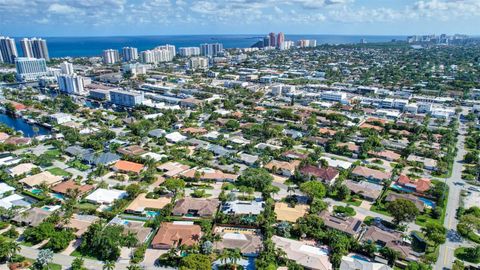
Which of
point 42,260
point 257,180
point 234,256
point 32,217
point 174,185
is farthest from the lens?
point 257,180

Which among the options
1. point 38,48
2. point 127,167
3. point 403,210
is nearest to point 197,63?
point 38,48

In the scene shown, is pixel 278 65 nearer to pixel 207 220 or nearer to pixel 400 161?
pixel 400 161

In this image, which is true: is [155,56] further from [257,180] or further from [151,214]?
[151,214]

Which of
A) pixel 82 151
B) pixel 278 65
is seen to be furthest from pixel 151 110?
pixel 278 65

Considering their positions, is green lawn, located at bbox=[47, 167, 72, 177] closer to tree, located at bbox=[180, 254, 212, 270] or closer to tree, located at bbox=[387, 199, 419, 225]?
tree, located at bbox=[180, 254, 212, 270]

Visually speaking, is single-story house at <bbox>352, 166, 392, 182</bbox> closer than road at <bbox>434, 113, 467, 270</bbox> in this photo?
No

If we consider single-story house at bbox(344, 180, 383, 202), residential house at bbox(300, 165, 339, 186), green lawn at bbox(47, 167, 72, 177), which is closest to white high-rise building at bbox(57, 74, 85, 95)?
green lawn at bbox(47, 167, 72, 177)
